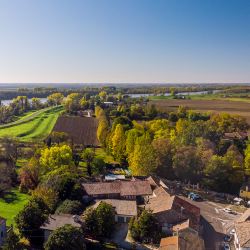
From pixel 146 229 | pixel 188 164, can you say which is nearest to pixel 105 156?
pixel 188 164

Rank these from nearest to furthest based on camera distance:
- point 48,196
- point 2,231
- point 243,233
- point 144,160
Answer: point 243,233
point 2,231
point 48,196
point 144,160

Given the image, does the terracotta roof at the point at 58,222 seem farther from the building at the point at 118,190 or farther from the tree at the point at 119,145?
the tree at the point at 119,145

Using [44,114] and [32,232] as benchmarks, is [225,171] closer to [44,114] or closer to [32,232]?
[32,232]

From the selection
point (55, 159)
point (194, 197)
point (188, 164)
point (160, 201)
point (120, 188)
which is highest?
point (55, 159)

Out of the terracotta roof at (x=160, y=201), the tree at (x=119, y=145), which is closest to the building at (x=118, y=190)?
the terracotta roof at (x=160, y=201)

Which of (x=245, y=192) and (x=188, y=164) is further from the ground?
(x=188, y=164)

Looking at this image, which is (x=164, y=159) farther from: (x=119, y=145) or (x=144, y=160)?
(x=119, y=145)
